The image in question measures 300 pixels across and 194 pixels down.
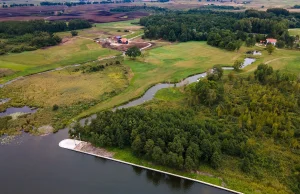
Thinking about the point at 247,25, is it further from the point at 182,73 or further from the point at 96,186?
the point at 96,186

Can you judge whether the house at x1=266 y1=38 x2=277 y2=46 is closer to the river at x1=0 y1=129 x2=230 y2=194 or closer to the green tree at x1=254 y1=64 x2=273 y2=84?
the green tree at x1=254 y1=64 x2=273 y2=84

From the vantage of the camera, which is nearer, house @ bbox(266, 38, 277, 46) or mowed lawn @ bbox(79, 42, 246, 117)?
mowed lawn @ bbox(79, 42, 246, 117)

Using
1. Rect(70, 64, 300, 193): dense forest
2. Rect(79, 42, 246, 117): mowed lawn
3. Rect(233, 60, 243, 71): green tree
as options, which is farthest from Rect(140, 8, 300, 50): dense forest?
Rect(70, 64, 300, 193): dense forest

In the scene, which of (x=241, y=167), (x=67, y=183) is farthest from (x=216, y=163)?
(x=67, y=183)

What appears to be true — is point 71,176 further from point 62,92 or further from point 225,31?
point 225,31

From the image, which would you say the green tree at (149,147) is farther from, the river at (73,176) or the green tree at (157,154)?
the river at (73,176)
